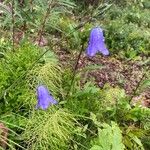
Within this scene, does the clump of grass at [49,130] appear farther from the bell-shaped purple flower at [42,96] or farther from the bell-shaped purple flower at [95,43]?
the bell-shaped purple flower at [95,43]

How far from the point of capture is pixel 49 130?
2518 millimetres

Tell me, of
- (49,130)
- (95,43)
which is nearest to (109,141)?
(49,130)

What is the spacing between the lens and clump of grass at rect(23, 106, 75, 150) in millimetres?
2495

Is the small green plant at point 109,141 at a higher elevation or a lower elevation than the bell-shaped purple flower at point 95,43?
lower

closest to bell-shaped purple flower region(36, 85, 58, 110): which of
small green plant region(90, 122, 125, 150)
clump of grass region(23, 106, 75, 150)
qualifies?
clump of grass region(23, 106, 75, 150)

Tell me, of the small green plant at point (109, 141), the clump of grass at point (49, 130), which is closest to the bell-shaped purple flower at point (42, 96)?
the clump of grass at point (49, 130)

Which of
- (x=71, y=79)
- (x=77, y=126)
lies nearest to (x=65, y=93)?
(x=71, y=79)

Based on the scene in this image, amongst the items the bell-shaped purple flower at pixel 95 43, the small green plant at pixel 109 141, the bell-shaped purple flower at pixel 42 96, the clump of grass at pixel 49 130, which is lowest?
the clump of grass at pixel 49 130

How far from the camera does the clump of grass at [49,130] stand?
8.19 feet

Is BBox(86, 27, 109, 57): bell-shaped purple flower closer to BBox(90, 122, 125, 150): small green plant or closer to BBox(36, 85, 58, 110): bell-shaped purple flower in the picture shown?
BBox(36, 85, 58, 110): bell-shaped purple flower

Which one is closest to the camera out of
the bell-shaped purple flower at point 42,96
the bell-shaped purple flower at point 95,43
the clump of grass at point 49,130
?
the bell-shaped purple flower at point 95,43

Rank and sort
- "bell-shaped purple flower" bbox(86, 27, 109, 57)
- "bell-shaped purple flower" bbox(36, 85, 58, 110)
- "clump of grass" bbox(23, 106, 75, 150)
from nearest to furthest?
1. "bell-shaped purple flower" bbox(86, 27, 109, 57)
2. "bell-shaped purple flower" bbox(36, 85, 58, 110)
3. "clump of grass" bbox(23, 106, 75, 150)

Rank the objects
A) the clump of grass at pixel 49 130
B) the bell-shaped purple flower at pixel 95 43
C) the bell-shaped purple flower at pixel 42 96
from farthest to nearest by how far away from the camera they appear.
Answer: the clump of grass at pixel 49 130
the bell-shaped purple flower at pixel 42 96
the bell-shaped purple flower at pixel 95 43

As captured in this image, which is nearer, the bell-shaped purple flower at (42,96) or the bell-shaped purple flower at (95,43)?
the bell-shaped purple flower at (95,43)
